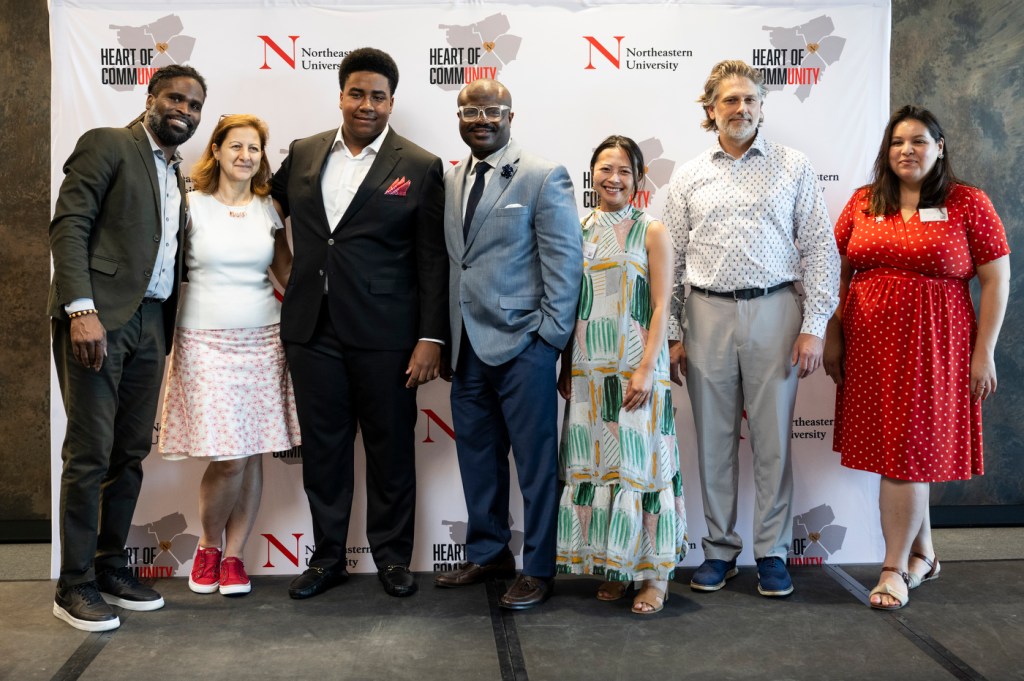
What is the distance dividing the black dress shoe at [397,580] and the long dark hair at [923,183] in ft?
6.86

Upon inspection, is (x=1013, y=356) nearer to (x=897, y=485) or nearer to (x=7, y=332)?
(x=897, y=485)

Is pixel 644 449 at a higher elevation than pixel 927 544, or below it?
higher

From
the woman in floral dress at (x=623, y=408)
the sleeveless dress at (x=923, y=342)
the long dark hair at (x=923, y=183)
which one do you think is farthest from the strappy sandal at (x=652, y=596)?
the long dark hair at (x=923, y=183)

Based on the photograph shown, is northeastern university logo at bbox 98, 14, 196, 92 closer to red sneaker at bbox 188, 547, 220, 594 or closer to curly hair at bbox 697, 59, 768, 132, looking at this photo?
red sneaker at bbox 188, 547, 220, 594

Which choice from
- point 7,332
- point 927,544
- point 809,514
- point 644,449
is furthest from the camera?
point 7,332

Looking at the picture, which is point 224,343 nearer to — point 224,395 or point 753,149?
point 224,395

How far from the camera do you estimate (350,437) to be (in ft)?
10.8

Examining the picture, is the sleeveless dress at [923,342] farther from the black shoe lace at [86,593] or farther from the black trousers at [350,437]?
the black shoe lace at [86,593]

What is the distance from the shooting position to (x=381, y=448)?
3244 mm

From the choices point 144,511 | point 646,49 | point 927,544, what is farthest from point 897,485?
point 144,511

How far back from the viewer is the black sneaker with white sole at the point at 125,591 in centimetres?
309

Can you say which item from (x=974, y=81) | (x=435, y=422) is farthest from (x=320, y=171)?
(x=974, y=81)

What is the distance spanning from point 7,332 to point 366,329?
1.97m

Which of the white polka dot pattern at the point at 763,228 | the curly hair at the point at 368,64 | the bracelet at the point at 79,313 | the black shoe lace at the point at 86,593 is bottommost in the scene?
the black shoe lace at the point at 86,593
